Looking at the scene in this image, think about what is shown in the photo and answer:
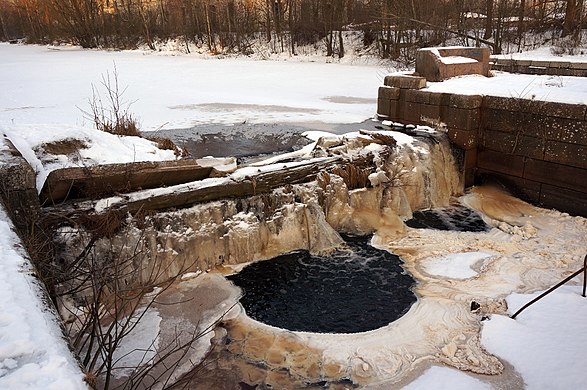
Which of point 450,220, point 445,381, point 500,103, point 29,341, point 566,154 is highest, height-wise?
point 500,103

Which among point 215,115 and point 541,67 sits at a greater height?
point 541,67

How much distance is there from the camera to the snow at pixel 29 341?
1.98 meters

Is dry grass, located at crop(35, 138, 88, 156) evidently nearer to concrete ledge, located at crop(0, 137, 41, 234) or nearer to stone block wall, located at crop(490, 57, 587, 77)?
concrete ledge, located at crop(0, 137, 41, 234)

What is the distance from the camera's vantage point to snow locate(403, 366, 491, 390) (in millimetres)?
4047

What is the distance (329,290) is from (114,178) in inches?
113

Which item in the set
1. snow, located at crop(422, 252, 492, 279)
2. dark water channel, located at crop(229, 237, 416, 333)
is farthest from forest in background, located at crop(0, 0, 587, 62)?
dark water channel, located at crop(229, 237, 416, 333)

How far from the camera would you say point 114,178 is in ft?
18.4

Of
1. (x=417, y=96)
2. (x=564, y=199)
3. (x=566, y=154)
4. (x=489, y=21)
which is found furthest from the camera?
(x=489, y=21)

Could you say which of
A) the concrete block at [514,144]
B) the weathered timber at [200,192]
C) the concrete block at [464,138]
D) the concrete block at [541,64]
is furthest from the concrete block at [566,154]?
the concrete block at [541,64]

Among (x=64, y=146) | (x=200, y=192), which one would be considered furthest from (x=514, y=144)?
(x=64, y=146)

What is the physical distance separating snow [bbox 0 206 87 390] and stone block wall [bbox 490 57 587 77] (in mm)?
12267

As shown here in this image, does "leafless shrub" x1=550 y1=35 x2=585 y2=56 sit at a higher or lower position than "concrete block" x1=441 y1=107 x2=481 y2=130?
higher

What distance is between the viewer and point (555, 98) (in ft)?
25.0

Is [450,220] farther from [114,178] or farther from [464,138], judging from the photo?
[114,178]
